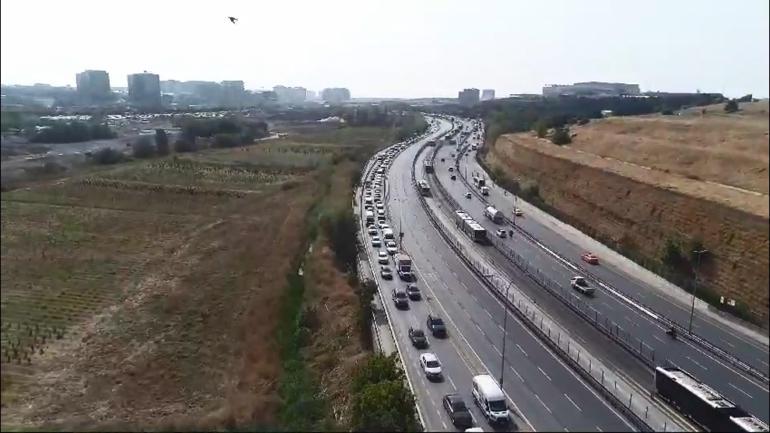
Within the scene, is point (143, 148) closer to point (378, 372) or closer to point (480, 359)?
point (480, 359)

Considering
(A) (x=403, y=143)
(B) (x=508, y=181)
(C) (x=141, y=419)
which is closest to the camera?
(C) (x=141, y=419)

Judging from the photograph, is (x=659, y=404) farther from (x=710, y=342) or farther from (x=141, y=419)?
(x=141, y=419)

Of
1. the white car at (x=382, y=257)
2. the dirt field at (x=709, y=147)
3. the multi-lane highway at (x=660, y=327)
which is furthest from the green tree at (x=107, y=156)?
the dirt field at (x=709, y=147)

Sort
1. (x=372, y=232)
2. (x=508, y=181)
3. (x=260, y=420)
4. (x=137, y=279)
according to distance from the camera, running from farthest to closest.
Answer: (x=508, y=181) < (x=372, y=232) < (x=137, y=279) < (x=260, y=420)

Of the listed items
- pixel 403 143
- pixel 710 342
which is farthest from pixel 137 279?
pixel 403 143

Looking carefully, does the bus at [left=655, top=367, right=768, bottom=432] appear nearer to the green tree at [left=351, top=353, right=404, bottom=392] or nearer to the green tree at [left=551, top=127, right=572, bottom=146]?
the green tree at [left=351, top=353, right=404, bottom=392]

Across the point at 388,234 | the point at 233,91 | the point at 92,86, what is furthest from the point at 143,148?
the point at 233,91

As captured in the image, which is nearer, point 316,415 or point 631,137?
point 316,415
